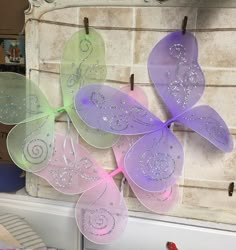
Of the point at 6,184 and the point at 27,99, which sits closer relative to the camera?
the point at 27,99

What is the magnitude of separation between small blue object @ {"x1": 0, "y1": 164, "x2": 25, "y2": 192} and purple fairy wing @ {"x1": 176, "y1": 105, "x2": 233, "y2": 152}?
0.45m

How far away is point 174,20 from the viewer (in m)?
0.69

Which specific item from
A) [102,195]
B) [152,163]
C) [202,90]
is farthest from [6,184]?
[202,90]

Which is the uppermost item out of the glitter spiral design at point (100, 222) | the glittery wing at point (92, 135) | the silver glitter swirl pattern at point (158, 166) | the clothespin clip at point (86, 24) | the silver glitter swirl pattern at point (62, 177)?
the clothespin clip at point (86, 24)

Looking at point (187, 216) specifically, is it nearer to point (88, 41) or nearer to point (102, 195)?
point (102, 195)

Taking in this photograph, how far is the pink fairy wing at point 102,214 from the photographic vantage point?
734mm

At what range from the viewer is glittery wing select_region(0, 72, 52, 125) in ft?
2.51

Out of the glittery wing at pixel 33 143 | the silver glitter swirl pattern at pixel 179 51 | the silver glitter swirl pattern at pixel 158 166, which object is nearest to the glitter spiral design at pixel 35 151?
the glittery wing at pixel 33 143

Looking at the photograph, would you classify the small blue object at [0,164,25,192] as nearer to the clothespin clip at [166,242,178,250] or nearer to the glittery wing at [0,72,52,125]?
the glittery wing at [0,72,52,125]

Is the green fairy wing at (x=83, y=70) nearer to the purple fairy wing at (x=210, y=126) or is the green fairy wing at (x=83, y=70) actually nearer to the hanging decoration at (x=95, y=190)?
the hanging decoration at (x=95, y=190)

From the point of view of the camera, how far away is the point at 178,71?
27.4 inches

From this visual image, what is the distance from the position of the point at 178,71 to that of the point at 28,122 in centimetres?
34

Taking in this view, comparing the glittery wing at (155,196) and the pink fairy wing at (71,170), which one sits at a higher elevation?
the pink fairy wing at (71,170)

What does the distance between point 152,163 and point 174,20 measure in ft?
0.94
